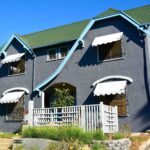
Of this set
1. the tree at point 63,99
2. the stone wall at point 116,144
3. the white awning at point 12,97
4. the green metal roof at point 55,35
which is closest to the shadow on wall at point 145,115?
the stone wall at point 116,144

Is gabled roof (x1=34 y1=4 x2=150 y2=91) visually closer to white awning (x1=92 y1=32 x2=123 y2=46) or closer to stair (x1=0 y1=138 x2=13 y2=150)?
white awning (x1=92 y1=32 x2=123 y2=46)

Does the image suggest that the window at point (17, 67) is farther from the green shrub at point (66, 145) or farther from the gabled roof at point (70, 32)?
the green shrub at point (66, 145)

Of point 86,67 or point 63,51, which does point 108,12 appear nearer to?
point 86,67

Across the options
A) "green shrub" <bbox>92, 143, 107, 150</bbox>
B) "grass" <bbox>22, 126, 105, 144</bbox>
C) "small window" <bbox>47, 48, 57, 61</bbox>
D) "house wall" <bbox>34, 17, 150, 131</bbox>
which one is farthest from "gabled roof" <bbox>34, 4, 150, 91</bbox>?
"green shrub" <bbox>92, 143, 107, 150</bbox>

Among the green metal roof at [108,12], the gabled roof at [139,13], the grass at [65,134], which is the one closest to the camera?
the grass at [65,134]

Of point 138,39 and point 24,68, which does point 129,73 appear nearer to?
point 138,39

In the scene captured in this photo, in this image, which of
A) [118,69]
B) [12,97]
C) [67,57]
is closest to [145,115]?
[118,69]

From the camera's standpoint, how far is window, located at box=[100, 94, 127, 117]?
81.3ft

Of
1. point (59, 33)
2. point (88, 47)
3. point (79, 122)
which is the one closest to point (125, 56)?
point (88, 47)

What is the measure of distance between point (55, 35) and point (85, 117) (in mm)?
15883

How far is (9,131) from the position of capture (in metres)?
32.3

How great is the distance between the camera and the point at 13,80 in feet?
112

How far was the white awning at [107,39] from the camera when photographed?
84.2 ft

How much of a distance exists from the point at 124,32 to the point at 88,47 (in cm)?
374
